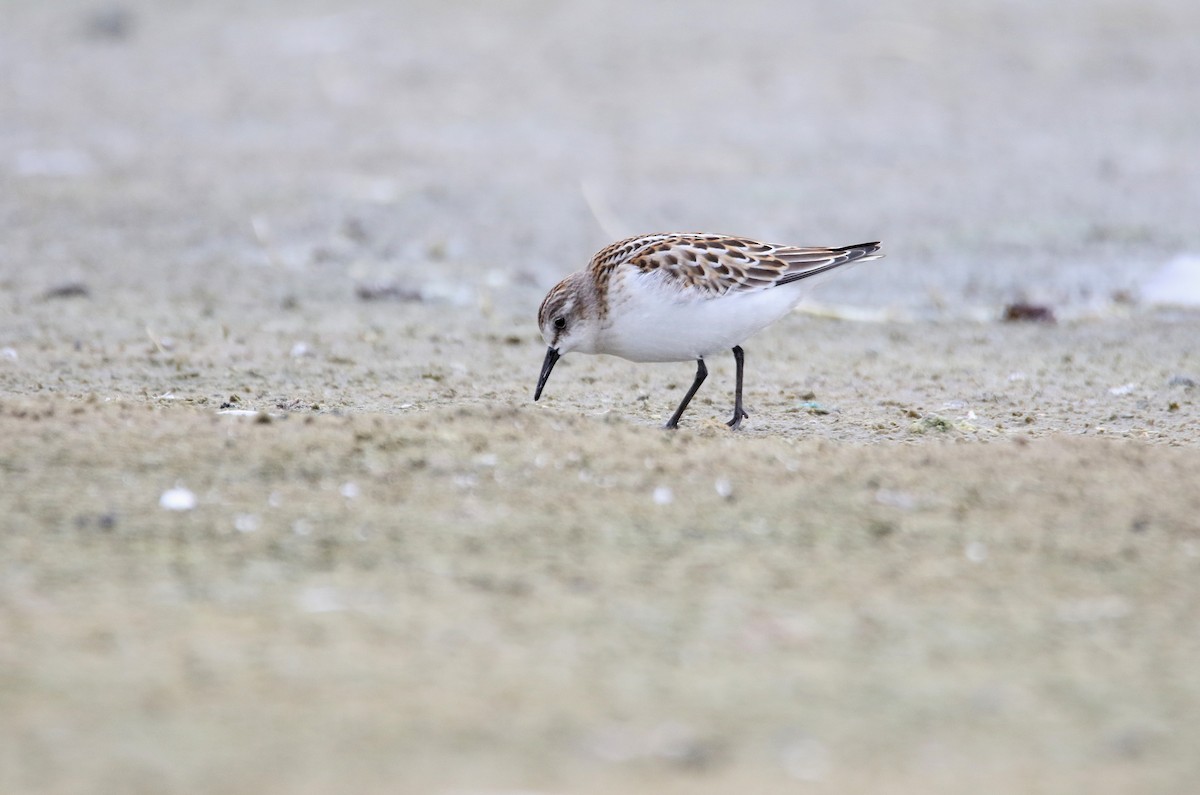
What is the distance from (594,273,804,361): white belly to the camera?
6469 millimetres

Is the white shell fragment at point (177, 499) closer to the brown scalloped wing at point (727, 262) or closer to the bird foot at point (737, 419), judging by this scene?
the brown scalloped wing at point (727, 262)

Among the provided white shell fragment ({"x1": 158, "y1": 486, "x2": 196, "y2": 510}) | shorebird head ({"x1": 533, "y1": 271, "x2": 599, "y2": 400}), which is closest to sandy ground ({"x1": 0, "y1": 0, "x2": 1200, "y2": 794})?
white shell fragment ({"x1": 158, "y1": 486, "x2": 196, "y2": 510})

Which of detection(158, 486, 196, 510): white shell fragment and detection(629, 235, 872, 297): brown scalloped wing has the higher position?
detection(629, 235, 872, 297): brown scalloped wing

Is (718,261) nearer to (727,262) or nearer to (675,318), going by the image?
(727,262)

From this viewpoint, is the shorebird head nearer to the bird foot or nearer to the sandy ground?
the sandy ground

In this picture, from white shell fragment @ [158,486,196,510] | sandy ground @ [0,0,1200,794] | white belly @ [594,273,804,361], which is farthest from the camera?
white belly @ [594,273,804,361]

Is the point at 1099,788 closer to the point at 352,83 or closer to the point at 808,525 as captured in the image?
the point at 808,525

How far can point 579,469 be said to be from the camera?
531 cm

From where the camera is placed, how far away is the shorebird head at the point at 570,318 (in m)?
6.69

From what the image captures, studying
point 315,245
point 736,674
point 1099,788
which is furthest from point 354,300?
point 1099,788

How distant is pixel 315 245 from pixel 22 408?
17.9 ft

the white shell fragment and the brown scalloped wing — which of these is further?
the brown scalloped wing


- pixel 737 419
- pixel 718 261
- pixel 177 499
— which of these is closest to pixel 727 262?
pixel 718 261

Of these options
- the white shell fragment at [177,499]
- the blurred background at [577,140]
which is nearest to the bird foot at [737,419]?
the white shell fragment at [177,499]
